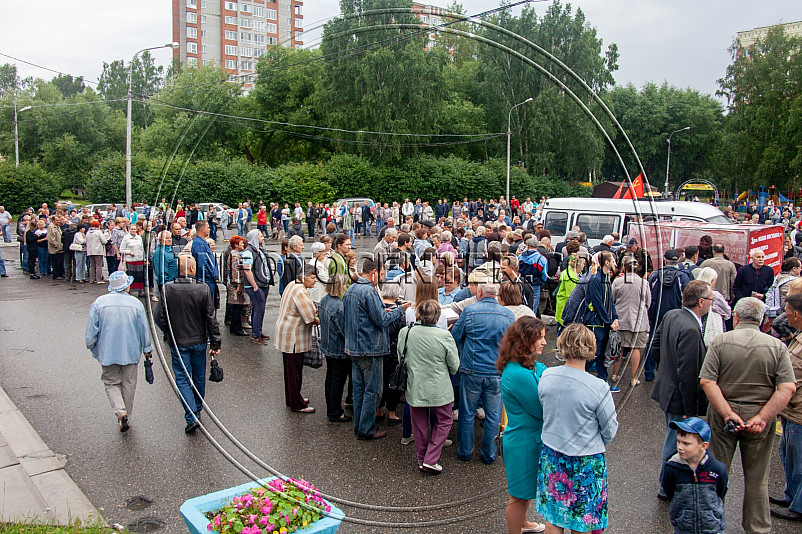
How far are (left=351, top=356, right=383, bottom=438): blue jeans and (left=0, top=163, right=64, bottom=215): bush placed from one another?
40.7 metres

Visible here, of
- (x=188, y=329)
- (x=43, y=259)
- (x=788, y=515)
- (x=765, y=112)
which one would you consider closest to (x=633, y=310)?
(x=788, y=515)

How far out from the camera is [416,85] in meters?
21.6

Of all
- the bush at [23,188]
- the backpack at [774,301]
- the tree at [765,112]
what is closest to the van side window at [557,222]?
the backpack at [774,301]

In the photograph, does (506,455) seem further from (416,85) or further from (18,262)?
(18,262)

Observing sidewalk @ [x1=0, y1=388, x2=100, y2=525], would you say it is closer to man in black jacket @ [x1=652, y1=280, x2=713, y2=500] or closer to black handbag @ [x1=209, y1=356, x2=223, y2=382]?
black handbag @ [x1=209, y1=356, x2=223, y2=382]

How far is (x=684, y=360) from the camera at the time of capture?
4.82 metres

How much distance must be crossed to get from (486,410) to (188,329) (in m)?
3.14

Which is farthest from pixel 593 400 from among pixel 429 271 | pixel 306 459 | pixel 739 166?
pixel 739 166

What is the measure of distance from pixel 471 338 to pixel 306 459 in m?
1.92

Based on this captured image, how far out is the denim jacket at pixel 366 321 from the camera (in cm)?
595

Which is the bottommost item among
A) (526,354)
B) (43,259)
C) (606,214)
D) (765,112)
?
(43,259)

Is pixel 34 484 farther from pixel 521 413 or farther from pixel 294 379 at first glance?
pixel 521 413

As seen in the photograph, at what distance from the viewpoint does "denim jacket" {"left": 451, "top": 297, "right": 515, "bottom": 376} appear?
5.46m

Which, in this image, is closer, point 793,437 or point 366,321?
point 793,437
